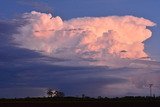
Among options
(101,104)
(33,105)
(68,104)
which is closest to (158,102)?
(101,104)

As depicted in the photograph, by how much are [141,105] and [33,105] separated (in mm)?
20980

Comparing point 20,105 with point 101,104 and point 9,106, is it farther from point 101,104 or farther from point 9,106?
point 101,104

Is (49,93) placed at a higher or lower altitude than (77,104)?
higher

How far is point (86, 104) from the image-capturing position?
93562mm

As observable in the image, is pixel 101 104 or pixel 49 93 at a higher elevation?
pixel 49 93

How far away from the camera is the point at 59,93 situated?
577ft

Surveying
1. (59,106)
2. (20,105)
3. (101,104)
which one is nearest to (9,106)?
(20,105)

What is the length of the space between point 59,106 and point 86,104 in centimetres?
573

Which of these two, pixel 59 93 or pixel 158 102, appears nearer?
pixel 158 102

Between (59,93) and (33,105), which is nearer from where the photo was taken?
(33,105)

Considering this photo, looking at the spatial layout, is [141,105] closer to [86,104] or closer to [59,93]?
[86,104]

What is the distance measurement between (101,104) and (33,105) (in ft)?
43.7

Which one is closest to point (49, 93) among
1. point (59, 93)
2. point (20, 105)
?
point (59, 93)

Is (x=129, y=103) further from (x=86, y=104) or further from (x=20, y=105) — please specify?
(x=20, y=105)
